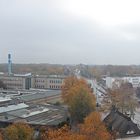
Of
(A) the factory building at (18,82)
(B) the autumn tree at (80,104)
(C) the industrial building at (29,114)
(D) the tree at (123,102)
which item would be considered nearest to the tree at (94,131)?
(C) the industrial building at (29,114)

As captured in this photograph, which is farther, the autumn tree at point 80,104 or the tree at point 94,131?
the autumn tree at point 80,104

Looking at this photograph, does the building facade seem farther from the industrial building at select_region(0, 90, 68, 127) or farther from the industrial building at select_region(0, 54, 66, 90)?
the industrial building at select_region(0, 90, 68, 127)

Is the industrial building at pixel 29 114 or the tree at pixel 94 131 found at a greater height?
the tree at pixel 94 131

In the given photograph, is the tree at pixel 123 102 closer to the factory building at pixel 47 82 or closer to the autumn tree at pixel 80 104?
the autumn tree at pixel 80 104

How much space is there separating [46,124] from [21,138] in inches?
142

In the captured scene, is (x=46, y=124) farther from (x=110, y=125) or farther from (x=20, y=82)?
(x=20, y=82)

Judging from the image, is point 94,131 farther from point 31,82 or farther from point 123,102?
point 31,82


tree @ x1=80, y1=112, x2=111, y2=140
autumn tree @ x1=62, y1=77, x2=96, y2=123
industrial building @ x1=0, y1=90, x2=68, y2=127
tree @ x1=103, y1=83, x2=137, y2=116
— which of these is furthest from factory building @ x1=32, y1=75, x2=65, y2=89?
tree @ x1=80, y1=112, x2=111, y2=140

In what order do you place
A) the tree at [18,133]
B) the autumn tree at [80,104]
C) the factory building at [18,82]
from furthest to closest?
the factory building at [18,82], the autumn tree at [80,104], the tree at [18,133]

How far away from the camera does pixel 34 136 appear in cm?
1432

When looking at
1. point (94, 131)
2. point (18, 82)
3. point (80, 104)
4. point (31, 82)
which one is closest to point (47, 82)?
point (31, 82)

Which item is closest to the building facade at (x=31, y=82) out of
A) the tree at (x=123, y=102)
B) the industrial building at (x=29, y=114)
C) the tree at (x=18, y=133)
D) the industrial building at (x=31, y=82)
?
the industrial building at (x=31, y=82)

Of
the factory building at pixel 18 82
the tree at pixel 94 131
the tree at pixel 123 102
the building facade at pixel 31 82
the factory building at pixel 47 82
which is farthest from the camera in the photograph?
the factory building at pixel 18 82

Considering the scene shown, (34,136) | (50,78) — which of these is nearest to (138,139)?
(34,136)
